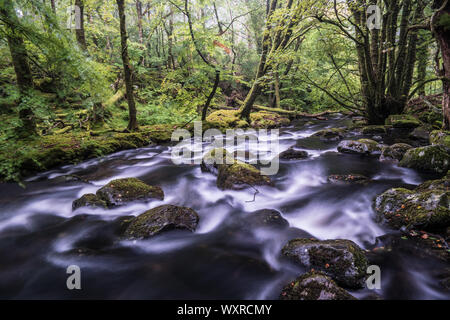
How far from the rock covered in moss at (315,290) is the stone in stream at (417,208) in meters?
1.55

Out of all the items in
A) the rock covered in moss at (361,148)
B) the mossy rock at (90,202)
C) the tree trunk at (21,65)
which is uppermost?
the tree trunk at (21,65)

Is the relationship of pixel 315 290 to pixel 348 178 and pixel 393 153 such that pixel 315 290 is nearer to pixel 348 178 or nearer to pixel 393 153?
pixel 348 178

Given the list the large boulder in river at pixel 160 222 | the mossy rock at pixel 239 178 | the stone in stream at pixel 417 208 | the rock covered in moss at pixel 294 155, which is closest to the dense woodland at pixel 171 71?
the rock covered in moss at pixel 294 155

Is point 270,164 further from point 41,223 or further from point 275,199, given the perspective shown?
point 41,223

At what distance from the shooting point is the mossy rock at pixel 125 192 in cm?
384

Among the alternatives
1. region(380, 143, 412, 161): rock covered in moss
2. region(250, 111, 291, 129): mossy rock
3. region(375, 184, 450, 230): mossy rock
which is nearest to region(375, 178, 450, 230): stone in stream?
region(375, 184, 450, 230): mossy rock

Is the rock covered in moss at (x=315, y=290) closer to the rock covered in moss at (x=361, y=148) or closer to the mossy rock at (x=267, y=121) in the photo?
the rock covered in moss at (x=361, y=148)

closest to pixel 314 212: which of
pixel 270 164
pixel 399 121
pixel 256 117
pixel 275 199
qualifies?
pixel 275 199

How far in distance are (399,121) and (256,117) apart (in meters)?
6.73

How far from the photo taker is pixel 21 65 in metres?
5.09

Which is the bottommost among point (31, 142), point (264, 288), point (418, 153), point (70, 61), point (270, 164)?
point (264, 288)

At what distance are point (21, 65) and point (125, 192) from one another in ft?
13.1

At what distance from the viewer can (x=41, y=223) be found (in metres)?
3.63
